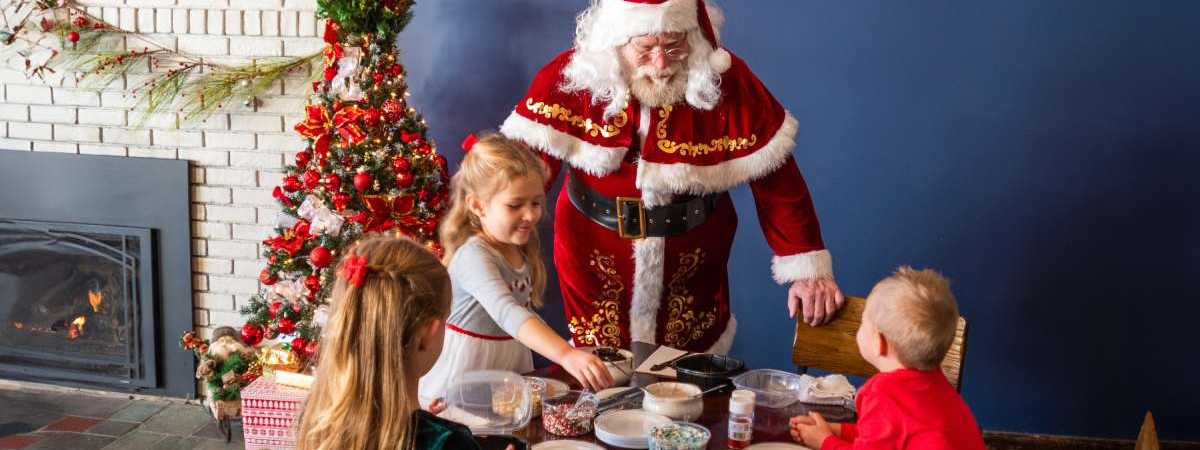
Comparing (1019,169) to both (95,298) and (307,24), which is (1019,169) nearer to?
(307,24)

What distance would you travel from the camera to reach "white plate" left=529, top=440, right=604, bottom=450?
1.84 m

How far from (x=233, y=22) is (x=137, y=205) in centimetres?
85

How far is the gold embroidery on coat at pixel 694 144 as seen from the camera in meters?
2.87

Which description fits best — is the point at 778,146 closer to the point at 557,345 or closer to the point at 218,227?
the point at 557,345

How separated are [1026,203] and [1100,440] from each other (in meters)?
0.91

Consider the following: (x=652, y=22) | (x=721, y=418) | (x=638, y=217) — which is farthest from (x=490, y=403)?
(x=652, y=22)

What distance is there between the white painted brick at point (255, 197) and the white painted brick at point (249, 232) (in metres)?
0.10

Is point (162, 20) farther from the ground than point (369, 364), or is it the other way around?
point (162, 20)

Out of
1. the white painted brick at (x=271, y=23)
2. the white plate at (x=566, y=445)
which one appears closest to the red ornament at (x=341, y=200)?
the white painted brick at (x=271, y=23)

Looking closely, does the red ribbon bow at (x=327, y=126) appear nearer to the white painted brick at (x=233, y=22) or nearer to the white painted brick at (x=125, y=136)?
the white painted brick at (x=233, y=22)

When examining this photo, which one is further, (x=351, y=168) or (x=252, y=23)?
(x=252, y=23)

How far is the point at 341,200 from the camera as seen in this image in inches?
132

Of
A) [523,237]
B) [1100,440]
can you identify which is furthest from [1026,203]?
[523,237]

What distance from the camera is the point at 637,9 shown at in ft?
9.32
